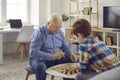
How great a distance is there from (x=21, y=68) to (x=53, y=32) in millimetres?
1934

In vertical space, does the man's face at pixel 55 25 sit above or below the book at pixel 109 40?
above

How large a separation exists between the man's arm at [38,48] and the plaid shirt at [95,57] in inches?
33.0

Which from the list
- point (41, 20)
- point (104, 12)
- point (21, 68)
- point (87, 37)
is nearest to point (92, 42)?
point (87, 37)

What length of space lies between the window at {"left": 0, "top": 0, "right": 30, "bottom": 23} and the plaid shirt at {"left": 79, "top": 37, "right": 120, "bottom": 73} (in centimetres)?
471

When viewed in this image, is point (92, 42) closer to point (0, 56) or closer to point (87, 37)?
point (87, 37)

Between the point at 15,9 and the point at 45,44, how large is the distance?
3.91 m

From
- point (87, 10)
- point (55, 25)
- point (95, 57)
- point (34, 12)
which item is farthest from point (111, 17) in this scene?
point (95, 57)

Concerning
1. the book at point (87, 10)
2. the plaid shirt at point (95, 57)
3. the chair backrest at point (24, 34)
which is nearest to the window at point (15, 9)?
the chair backrest at point (24, 34)

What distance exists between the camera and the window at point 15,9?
690cm

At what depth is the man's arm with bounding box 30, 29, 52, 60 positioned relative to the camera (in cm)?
331

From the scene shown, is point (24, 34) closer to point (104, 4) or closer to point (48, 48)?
point (104, 4)

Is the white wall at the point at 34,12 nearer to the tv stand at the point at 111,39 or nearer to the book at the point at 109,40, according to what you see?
the tv stand at the point at 111,39

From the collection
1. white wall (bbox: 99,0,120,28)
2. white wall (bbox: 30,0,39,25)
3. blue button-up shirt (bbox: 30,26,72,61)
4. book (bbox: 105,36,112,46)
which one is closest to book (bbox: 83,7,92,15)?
white wall (bbox: 99,0,120,28)

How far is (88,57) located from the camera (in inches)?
99.6
